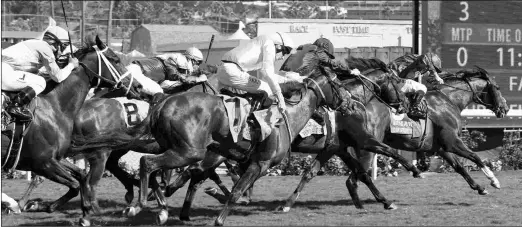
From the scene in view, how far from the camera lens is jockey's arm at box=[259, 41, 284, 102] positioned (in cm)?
1102

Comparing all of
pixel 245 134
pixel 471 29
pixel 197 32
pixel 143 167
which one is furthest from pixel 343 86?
pixel 197 32

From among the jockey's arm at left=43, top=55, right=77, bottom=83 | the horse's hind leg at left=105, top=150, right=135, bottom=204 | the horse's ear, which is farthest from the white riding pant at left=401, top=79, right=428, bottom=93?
the jockey's arm at left=43, top=55, right=77, bottom=83

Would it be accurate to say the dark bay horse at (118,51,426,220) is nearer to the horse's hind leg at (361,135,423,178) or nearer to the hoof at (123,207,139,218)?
the horse's hind leg at (361,135,423,178)

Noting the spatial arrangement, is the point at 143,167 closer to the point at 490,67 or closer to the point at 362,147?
the point at 362,147

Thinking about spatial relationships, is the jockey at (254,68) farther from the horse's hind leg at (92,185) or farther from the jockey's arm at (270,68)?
the horse's hind leg at (92,185)

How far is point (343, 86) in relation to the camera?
41.0ft

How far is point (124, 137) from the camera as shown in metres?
10.6

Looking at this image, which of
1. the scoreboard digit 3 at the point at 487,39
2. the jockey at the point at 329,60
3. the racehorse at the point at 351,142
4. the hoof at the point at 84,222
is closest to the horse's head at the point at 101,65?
the racehorse at the point at 351,142

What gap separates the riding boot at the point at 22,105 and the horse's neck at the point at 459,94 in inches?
267

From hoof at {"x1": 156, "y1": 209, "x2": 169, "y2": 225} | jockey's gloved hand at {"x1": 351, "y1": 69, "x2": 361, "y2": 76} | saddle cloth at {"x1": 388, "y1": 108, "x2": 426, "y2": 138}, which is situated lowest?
hoof at {"x1": 156, "y1": 209, "x2": 169, "y2": 225}

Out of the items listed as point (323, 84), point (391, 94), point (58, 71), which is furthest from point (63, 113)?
point (391, 94)

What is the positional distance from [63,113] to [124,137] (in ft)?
2.25

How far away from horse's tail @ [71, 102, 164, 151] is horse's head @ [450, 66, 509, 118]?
20.5 ft

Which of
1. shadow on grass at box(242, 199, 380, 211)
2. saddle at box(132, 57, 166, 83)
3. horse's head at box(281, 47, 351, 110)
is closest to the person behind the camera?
horse's head at box(281, 47, 351, 110)
